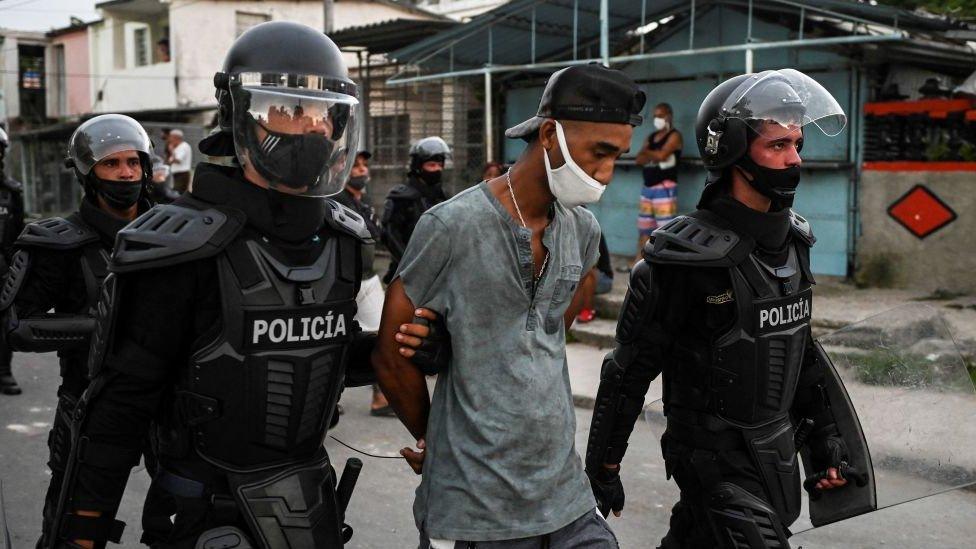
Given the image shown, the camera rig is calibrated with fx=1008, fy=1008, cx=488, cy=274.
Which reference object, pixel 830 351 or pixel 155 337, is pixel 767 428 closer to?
pixel 830 351

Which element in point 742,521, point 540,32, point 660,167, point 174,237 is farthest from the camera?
point 540,32

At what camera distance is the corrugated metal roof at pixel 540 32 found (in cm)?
1152

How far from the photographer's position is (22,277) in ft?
13.1

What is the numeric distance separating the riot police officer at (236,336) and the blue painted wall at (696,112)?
8686 millimetres

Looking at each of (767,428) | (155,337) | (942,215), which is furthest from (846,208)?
(155,337)

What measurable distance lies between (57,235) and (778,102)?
2.80m

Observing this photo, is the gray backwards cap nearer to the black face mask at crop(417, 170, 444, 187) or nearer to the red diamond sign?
the black face mask at crop(417, 170, 444, 187)

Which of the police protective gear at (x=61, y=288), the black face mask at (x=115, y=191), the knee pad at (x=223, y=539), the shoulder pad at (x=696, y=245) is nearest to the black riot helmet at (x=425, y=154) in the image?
the black face mask at (x=115, y=191)

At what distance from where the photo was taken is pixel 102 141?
4312 mm

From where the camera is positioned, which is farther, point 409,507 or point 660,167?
point 660,167

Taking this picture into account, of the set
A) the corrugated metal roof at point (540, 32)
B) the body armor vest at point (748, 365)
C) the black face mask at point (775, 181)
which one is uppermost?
the corrugated metal roof at point (540, 32)

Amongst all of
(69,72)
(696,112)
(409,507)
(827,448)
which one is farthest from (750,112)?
(69,72)

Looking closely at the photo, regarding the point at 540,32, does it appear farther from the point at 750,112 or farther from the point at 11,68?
the point at 11,68

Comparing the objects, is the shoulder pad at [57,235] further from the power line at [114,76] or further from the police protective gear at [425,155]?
the power line at [114,76]
